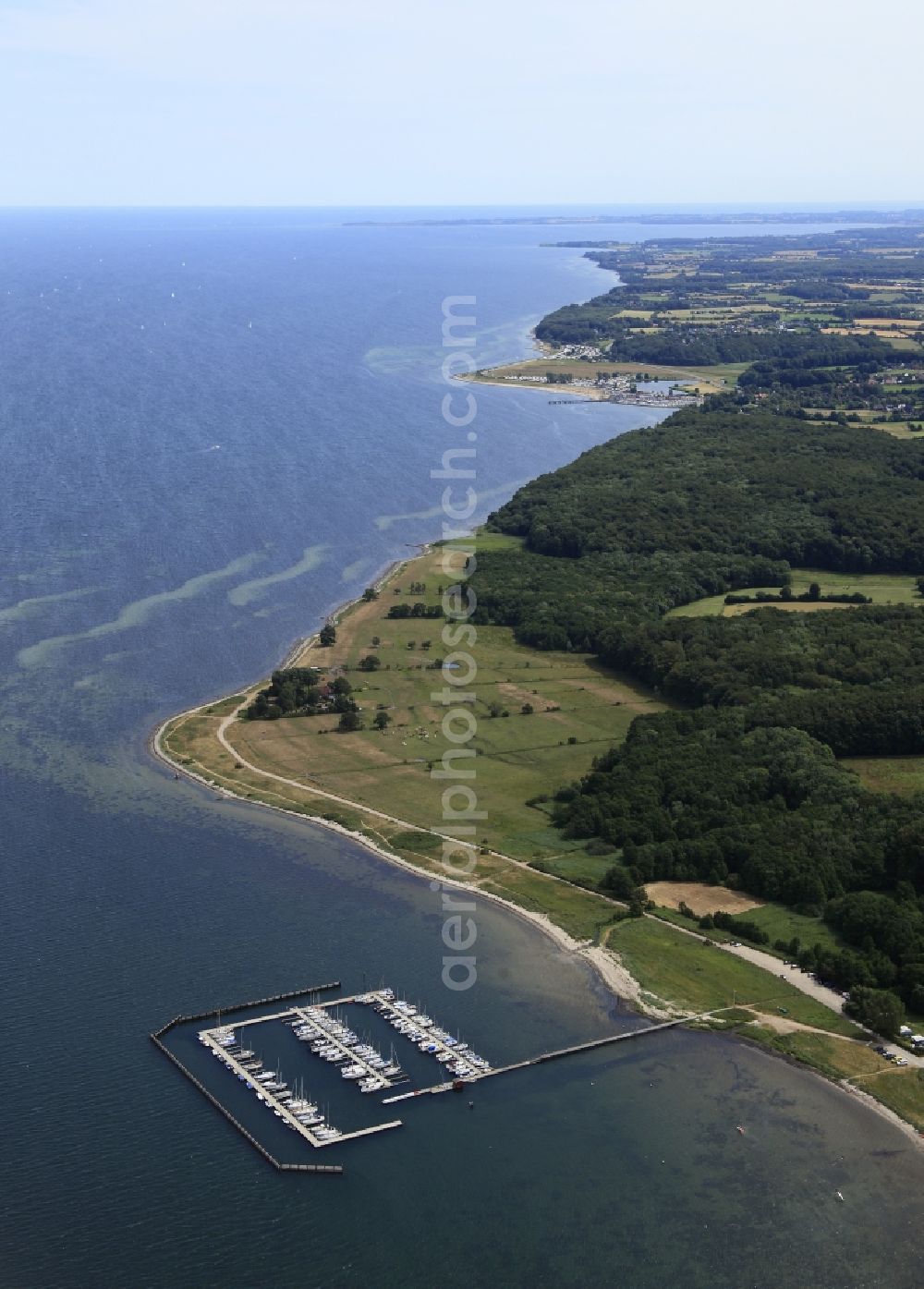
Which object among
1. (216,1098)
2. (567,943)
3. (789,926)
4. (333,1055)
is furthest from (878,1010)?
(216,1098)

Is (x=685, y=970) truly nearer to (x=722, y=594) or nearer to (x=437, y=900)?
(x=437, y=900)

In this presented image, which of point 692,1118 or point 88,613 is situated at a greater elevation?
point 88,613

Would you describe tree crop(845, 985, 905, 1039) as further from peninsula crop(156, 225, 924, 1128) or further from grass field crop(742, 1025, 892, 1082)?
grass field crop(742, 1025, 892, 1082)

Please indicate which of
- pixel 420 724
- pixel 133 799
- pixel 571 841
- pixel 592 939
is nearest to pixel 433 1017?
pixel 592 939

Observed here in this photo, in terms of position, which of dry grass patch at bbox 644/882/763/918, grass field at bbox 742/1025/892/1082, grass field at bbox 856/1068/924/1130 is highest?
dry grass patch at bbox 644/882/763/918

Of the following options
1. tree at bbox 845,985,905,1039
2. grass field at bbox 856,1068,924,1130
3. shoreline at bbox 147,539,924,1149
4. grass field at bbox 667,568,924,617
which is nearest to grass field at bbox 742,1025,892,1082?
shoreline at bbox 147,539,924,1149

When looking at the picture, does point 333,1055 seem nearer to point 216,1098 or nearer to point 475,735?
point 216,1098
